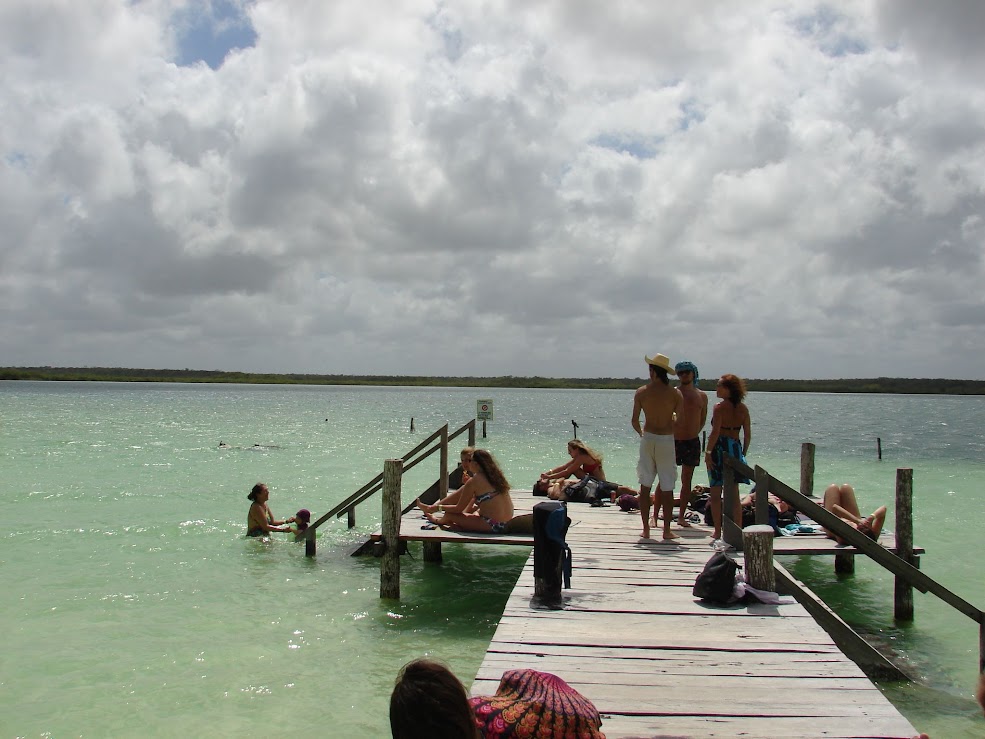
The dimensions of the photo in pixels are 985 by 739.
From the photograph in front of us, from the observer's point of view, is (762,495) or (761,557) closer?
(761,557)

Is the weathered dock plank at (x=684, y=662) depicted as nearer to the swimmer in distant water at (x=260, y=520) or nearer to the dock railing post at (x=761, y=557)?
the dock railing post at (x=761, y=557)

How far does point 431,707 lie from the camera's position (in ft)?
8.65

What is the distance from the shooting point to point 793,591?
7637 millimetres

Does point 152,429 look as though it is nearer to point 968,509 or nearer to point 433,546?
point 433,546

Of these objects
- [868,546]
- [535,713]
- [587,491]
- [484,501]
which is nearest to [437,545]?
[587,491]

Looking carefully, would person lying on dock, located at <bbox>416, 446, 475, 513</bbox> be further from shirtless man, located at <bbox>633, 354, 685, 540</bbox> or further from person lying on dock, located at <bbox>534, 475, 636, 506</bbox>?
shirtless man, located at <bbox>633, 354, 685, 540</bbox>

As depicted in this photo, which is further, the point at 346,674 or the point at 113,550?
the point at 113,550

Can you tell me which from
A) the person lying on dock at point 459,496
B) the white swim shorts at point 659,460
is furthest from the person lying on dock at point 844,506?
the person lying on dock at point 459,496

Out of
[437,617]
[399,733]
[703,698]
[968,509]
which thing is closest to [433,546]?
[437,617]

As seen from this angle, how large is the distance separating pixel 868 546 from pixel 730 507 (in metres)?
1.48

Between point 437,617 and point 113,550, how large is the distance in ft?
24.4

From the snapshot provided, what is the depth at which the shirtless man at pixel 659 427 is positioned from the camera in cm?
866

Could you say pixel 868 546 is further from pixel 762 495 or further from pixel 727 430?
pixel 727 430

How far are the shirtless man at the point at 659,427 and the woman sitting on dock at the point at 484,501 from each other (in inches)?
77.9
